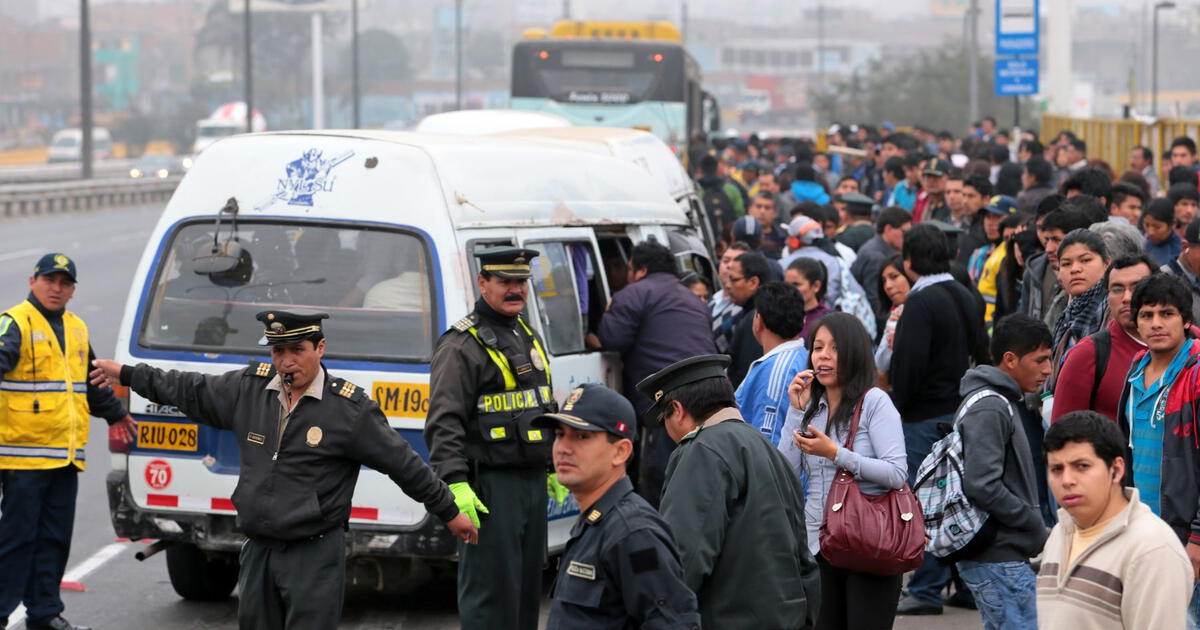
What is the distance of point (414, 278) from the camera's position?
25.1 feet

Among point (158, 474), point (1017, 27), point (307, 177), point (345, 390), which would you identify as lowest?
point (158, 474)

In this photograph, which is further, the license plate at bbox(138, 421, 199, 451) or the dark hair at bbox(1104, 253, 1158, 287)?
the license plate at bbox(138, 421, 199, 451)

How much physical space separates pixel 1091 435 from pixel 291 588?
295cm

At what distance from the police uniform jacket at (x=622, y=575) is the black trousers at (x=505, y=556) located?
92.6 inches

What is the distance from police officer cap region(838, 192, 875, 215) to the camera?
12.8 metres

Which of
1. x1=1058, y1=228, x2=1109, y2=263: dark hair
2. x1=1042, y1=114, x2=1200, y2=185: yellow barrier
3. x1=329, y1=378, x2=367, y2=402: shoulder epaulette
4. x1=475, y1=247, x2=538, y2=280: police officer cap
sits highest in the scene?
x1=1042, y1=114, x2=1200, y2=185: yellow barrier

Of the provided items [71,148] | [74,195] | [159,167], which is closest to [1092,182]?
[74,195]

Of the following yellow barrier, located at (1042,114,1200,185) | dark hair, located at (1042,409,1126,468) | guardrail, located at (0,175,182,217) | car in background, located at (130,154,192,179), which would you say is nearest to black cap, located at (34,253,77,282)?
dark hair, located at (1042,409,1126,468)

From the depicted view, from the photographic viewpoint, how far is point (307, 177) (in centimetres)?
781

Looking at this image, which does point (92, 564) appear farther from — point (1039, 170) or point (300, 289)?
point (1039, 170)

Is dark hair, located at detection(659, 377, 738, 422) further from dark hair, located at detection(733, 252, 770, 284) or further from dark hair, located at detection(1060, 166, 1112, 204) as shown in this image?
dark hair, located at detection(1060, 166, 1112, 204)

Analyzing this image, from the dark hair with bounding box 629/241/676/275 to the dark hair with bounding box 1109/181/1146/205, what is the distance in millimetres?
Answer: 3182

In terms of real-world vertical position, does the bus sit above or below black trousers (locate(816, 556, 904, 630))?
above

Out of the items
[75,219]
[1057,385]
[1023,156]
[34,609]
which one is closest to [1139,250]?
[1057,385]
